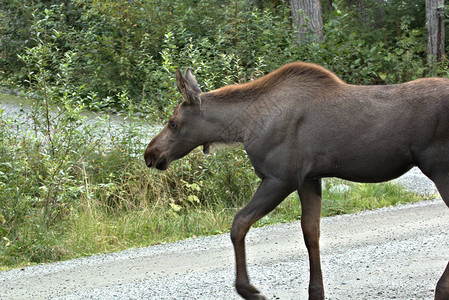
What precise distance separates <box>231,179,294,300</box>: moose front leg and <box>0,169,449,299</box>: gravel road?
2.50 feet

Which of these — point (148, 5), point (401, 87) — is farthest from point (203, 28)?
point (401, 87)

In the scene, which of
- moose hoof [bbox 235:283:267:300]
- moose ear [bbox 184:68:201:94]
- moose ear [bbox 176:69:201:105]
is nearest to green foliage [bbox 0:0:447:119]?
moose ear [bbox 184:68:201:94]

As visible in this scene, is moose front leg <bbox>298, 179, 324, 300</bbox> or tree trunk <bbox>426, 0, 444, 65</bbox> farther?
tree trunk <bbox>426, 0, 444, 65</bbox>

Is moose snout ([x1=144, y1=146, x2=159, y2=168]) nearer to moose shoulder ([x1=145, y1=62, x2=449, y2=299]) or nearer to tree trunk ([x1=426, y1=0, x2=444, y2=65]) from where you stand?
moose shoulder ([x1=145, y1=62, x2=449, y2=299])

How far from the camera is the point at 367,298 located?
19.0ft

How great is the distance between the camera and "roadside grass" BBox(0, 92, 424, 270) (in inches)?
344

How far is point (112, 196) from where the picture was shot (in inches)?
408

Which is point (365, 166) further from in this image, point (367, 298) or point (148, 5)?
point (148, 5)

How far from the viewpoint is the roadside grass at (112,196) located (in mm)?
8727

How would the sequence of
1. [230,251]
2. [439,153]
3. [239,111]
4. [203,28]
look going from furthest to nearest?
[203,28]
[230,251]
[239,111]
[439,153]

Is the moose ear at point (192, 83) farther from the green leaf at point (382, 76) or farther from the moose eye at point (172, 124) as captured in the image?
the green leaf at point (382, 76)

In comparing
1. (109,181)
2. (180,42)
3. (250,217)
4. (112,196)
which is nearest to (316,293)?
(250,217)

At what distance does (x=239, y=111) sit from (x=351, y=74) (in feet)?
35.3

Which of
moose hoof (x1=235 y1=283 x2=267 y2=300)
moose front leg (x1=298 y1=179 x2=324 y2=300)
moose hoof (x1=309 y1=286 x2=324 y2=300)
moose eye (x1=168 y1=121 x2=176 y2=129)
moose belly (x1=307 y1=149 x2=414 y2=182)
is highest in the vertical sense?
moose eye (x1=168 y1=121 x2=176 y2=129)
